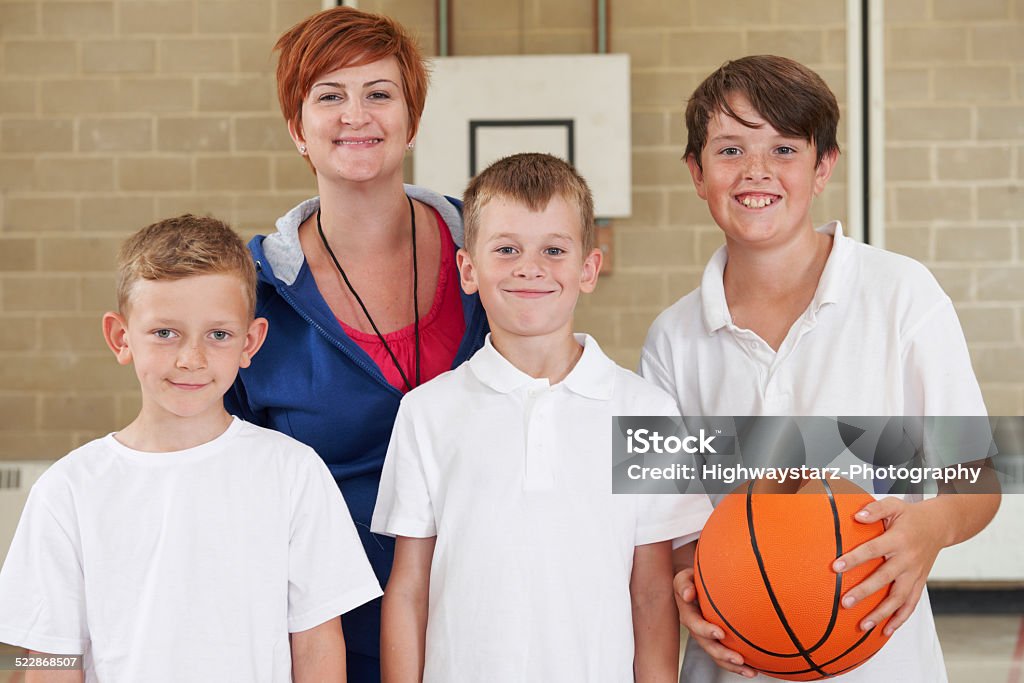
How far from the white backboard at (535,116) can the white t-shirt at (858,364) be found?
2805 mm

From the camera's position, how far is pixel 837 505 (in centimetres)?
134

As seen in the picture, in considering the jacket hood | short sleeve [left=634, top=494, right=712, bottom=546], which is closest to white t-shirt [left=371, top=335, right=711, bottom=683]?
short sleeve [left=634, top=494, right=712, bottom=546]

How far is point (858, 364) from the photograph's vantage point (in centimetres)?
149

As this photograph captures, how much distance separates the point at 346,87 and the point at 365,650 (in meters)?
0.96

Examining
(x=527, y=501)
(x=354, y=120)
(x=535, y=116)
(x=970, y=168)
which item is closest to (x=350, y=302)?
(x=354, y=120)

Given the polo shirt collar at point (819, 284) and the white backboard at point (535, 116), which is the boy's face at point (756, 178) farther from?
the white backboard at point (535, 116)

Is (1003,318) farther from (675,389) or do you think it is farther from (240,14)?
(240,14)

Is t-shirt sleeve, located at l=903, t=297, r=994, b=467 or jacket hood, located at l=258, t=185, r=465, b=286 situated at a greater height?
jacket hood, located at l=258, t=185, r=465, b=286

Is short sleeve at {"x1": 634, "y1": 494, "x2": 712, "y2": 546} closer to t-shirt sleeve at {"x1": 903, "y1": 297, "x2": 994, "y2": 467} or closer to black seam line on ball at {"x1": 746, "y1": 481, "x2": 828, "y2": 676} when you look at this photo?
black seam line on ball at {"x1": 746, "y1": 481, "x2": 828, "y2": 676}

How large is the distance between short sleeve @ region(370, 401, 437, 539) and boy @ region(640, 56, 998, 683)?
1.28 ft

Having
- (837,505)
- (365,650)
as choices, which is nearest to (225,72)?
(365,650)

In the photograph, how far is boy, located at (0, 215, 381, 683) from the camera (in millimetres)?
1264

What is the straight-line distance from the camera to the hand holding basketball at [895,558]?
130cm

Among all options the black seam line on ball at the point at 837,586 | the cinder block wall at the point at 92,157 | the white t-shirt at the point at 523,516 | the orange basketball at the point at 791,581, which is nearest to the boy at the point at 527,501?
the white t-shirt at the point at 523,516
